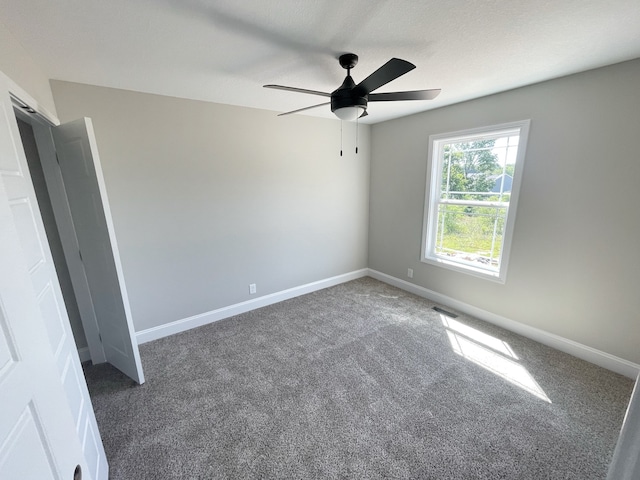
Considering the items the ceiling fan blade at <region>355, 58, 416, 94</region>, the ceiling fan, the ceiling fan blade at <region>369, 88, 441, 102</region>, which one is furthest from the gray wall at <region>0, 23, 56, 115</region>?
the ceiling fan blade at <region>369, 88, 441, 102</region>

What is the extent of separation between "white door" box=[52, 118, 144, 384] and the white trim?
43 centimetres

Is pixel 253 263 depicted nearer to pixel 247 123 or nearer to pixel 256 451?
pixel 247 123

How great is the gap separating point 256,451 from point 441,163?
3.47 m

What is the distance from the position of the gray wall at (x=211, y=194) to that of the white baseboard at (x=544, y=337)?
1.60 m

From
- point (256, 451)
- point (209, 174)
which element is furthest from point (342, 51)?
point (256, 451)

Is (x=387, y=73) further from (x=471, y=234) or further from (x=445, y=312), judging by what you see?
(x=445, y=312)

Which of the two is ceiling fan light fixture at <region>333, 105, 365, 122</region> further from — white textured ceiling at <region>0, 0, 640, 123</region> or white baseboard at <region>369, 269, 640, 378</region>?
white baseboard at <region>369, 269, 640, 378</region>

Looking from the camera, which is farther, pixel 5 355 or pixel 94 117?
pixel 94 117

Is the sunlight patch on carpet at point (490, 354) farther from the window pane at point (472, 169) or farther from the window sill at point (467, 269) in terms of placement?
the window pane at point (472, 169)

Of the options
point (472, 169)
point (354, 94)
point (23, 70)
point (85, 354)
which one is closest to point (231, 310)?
point (85, 354)

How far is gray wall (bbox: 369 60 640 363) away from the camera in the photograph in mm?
2047

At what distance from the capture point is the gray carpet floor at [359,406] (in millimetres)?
1527

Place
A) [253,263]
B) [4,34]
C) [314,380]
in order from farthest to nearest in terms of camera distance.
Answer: [253,263], [314,380], [4,34]

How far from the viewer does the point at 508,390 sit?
2.03 metres
